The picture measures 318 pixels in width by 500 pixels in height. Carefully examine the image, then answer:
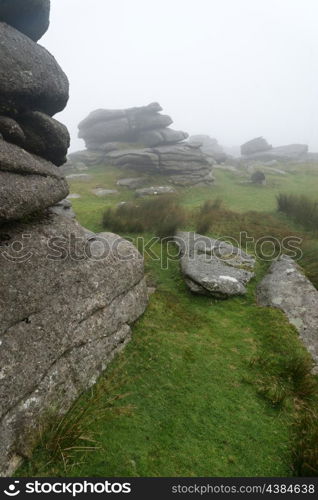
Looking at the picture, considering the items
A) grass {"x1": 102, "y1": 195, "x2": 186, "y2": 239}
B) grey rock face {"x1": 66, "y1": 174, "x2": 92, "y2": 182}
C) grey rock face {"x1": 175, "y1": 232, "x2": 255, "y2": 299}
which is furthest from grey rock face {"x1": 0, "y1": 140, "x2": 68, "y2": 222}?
grey rock face {"x1": 66, "y1": 174, "x2": 92, "y2": 182}

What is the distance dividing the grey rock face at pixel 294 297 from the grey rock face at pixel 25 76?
8879 millimetres

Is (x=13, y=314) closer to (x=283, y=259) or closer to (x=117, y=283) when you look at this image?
(x=117, y=283)

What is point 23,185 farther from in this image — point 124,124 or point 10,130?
point 124,124

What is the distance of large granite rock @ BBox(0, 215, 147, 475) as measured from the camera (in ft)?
17.4

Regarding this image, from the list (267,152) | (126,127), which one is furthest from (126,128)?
(267,152)

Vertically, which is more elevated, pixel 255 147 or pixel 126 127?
pixel 126 127

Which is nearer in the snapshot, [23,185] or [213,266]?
[23,185]

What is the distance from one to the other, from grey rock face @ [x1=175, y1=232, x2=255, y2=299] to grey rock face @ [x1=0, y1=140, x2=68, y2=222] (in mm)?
5302

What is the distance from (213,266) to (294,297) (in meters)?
2.96

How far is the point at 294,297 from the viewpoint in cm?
991

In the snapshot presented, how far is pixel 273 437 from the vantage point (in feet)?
18.9

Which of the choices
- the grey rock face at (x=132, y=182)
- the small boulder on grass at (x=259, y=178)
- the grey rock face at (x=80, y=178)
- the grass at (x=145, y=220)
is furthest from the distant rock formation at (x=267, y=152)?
the grass at (x=145, y=220)

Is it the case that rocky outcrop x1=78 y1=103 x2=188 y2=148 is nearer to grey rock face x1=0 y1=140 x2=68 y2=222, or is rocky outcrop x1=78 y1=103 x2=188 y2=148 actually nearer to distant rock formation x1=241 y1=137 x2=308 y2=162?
distant rock formation x1=241 y1=137 x2=308 y2=162

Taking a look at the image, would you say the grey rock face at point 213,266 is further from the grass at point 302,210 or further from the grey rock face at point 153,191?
the grey rock face at point 153,191
